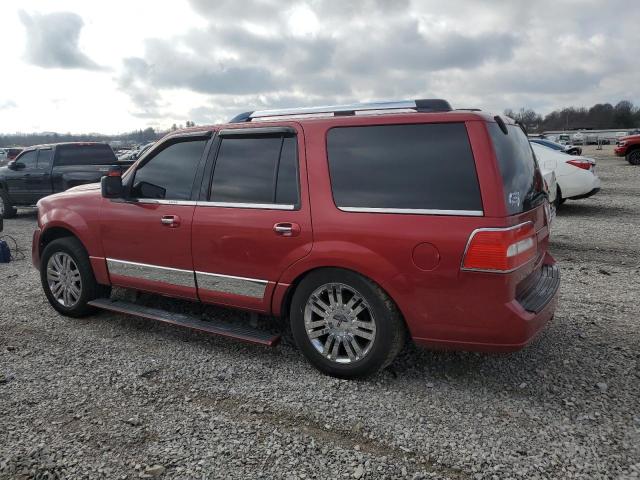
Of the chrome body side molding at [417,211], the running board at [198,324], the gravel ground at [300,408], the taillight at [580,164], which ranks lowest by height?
the gravel ground at [300,408]

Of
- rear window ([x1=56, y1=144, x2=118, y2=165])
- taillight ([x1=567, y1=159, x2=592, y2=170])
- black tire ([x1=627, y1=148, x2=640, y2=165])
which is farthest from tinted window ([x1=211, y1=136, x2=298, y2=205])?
black tire ([x1=627, y1=148, x2=640, y2=165])

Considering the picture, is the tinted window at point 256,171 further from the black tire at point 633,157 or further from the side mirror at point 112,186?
the black tire at point 633,157

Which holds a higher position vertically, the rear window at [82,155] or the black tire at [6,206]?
the rear window at [82,155]

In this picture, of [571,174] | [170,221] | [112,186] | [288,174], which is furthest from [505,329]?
[571,174]

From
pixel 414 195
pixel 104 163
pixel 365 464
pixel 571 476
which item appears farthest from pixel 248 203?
pixel 104 163

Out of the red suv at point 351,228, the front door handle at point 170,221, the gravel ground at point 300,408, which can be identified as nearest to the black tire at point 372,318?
the red suv at point 351,228

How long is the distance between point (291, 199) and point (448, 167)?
1118mm

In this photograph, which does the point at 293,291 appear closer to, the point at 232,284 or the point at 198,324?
the point at 232,284

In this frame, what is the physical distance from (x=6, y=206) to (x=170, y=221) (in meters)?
11.1

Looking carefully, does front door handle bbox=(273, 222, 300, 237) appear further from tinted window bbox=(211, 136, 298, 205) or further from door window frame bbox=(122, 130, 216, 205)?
door window frame bbox=(122, 130, 216, 205)

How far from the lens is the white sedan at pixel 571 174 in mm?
10656

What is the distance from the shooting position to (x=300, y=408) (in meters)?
3.22

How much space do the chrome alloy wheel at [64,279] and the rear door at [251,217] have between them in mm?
1607

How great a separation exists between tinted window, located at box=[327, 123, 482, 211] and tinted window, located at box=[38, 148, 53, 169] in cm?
1065
